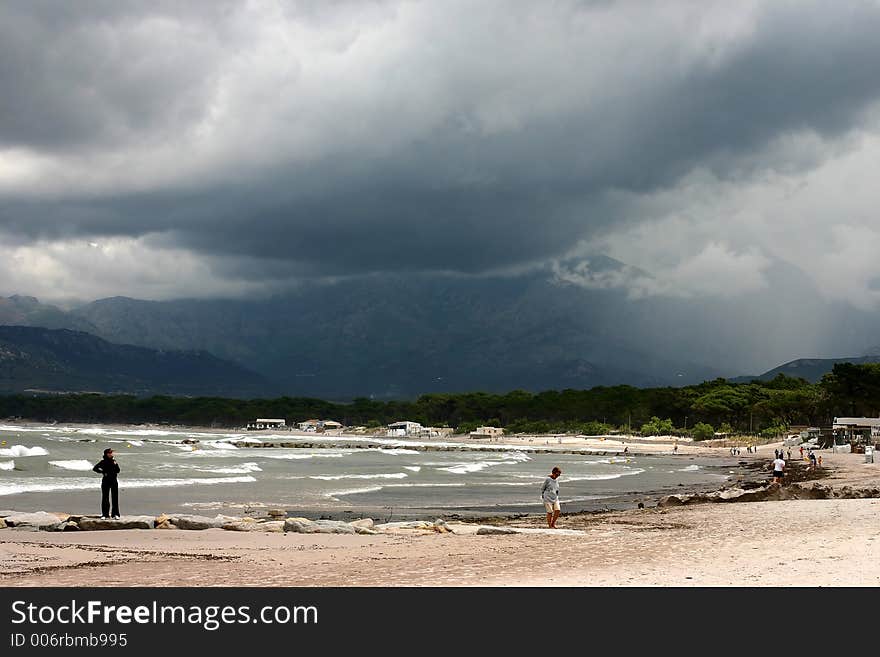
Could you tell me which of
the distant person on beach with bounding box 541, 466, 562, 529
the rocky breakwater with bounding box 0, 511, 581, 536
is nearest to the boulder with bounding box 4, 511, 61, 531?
the rocky breakwater with bounding box 0, 511, 581, 536

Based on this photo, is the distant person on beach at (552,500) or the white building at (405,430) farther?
the white building at (405,430)

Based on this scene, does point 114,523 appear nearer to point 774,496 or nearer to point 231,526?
point 231,526

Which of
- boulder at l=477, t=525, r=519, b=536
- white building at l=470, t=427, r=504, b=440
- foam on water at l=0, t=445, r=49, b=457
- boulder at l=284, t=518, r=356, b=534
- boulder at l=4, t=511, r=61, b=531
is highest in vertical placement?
boulder at l=4, t=511, r=61, b=531

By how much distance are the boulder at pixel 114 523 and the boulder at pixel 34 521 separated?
2.19ft

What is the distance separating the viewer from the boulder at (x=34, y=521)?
746 inches

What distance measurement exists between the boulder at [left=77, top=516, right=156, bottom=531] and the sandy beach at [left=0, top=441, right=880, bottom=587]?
0.52 meters

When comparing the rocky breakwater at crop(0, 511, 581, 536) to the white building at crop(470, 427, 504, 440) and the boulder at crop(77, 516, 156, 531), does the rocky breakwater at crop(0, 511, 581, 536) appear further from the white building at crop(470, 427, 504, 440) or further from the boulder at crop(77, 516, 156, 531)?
the white building at crop(470, 427, 504, 440)

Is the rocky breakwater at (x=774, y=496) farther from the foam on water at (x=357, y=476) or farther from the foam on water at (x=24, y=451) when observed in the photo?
the foam on water at (x=24, y=451)

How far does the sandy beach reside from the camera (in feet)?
37.1

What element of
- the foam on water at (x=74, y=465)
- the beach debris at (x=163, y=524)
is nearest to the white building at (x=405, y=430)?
the foam on water at (x=74, y=465)

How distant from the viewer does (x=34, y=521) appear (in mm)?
19734

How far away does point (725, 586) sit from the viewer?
10.3 metres
